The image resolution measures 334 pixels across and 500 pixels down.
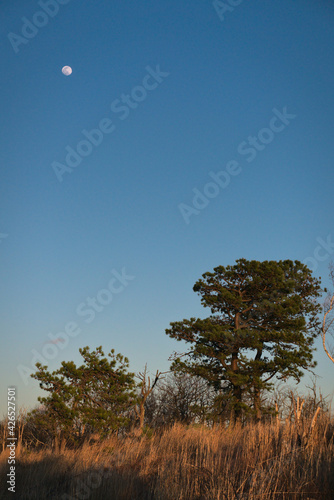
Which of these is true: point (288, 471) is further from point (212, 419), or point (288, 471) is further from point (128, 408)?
point (212, 419)

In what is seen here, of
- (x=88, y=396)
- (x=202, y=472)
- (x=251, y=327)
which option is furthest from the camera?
(x=251, y=327)

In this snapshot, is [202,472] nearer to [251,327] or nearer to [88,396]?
[88,396]

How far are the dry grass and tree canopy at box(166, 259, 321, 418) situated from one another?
44.0 feet

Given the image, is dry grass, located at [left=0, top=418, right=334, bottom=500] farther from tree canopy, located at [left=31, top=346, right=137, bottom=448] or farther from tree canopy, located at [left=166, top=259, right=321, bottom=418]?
tree canopy, located at [left=166, top=259, right=321, bottom=418]

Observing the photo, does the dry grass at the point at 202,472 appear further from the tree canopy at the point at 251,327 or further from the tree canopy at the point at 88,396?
the tree canopy at the point at 251,327

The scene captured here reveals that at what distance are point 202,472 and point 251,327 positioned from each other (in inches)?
743

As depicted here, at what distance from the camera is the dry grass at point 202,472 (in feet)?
20.2

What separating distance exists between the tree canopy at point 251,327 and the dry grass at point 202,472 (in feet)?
44.0

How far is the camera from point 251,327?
1011 inches

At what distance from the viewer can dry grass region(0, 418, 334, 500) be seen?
6148mm

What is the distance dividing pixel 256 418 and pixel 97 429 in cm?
934

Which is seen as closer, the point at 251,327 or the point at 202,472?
the point at 202,472

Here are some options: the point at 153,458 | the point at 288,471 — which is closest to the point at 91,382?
the point at 153,458

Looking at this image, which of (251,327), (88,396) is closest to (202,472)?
(88,396)
